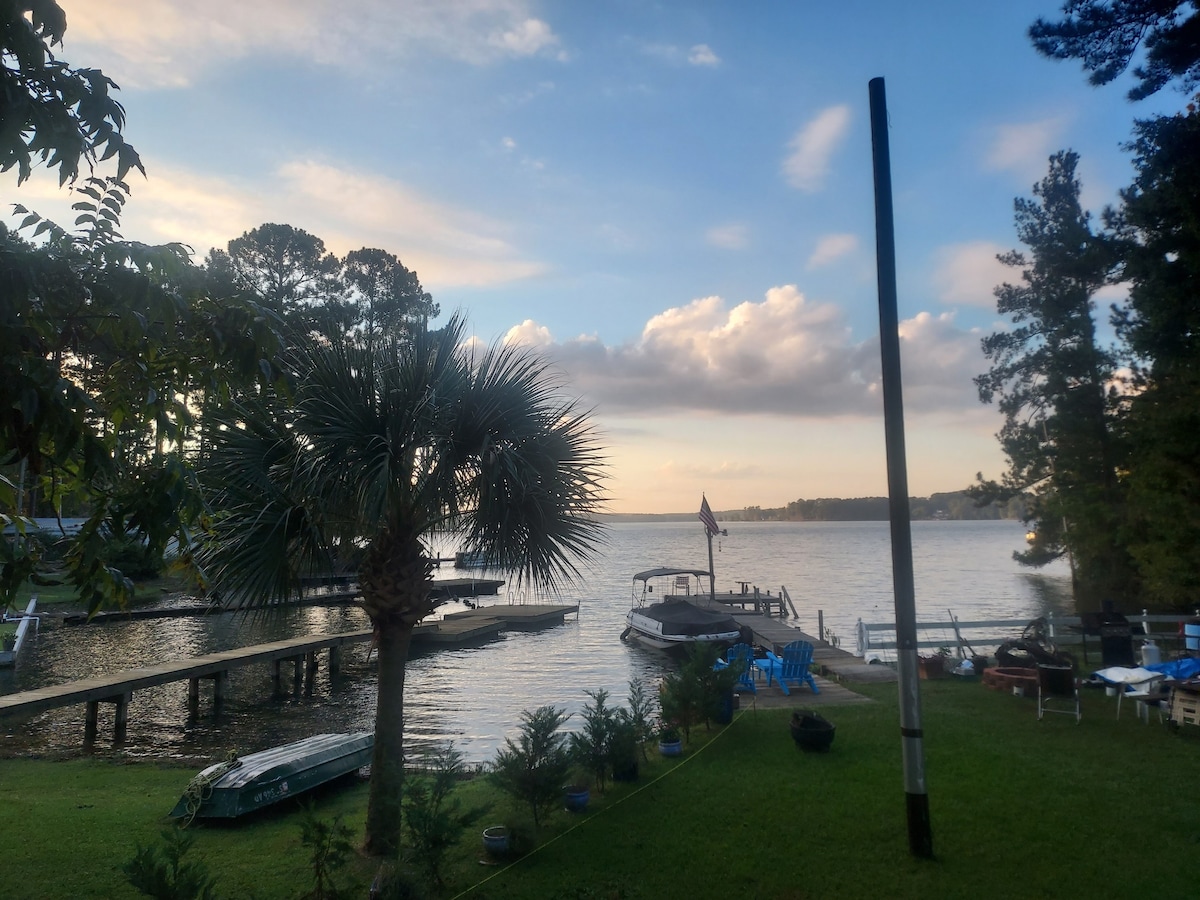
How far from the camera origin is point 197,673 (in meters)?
22.2

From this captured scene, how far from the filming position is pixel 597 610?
54.4 m

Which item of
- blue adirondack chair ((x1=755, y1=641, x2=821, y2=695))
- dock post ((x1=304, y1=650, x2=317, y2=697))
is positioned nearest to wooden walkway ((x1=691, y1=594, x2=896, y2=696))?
blue adirondack chair ((x1=755, y1=641, x2=821, y2=695))

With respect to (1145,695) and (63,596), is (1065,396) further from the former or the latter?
(63,596)

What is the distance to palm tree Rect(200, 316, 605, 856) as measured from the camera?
313 inches

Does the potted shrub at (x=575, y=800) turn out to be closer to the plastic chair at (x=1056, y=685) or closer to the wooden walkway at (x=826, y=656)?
the plastic chair at (x=1056, y=685)

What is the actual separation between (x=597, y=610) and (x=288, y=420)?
156ft

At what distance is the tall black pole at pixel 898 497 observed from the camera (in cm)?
769

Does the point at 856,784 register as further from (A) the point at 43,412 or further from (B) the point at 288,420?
(A) the point at 43,412

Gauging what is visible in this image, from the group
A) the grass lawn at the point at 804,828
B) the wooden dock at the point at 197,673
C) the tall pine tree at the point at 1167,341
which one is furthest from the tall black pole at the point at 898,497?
the wooden dock at the point at 197,673

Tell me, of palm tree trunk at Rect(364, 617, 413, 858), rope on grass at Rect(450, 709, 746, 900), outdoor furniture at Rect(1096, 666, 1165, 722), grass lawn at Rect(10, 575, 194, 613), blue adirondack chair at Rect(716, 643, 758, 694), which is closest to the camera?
rope on grass at Rect(450, 709, 746, 900)

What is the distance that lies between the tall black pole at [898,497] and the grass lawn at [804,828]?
58 cm

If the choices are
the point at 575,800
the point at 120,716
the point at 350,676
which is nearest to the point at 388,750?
the point at 575,800

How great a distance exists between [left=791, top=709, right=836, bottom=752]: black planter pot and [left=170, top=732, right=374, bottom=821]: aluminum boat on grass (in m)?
7.55

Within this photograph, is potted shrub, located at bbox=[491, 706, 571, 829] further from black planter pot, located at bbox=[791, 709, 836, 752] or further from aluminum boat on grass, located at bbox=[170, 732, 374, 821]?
aluminum boat on grass, located at bbox=[170, 732, 374, 821]
